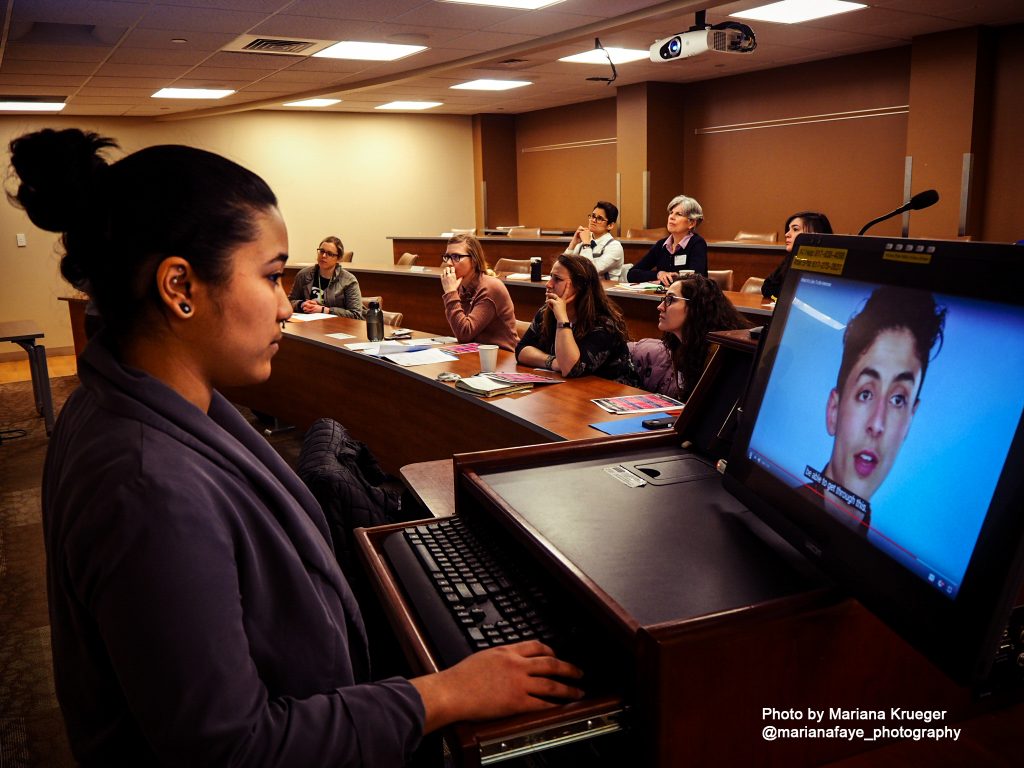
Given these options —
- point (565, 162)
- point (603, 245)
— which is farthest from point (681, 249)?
point (565, 162)

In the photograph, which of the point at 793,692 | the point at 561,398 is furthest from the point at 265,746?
the point at 561,398

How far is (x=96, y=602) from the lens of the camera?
2.39 feet

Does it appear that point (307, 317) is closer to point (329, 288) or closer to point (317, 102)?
point (329, 288)

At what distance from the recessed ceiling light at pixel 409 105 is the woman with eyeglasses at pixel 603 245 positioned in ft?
15.3

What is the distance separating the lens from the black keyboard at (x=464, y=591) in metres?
1.00

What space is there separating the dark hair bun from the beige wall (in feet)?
31.2

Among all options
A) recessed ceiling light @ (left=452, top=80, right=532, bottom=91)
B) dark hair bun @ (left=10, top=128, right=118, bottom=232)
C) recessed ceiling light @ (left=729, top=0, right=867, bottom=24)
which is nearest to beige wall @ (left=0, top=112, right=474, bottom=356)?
recessed ceiling light @ (left=452, top=80, right=532, bottom=91)

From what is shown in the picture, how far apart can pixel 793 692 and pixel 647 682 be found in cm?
17

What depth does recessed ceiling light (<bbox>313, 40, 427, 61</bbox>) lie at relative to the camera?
6320 millimetres

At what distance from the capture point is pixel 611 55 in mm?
7195

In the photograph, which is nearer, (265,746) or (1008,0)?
(265,746)

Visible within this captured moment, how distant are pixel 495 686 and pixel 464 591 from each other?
0.24 m

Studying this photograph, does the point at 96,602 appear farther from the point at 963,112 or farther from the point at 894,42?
the point at 894,42

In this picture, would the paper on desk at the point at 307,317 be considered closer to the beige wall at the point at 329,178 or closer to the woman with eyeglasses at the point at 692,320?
the woman with eyeglasses at the point at 692,320
